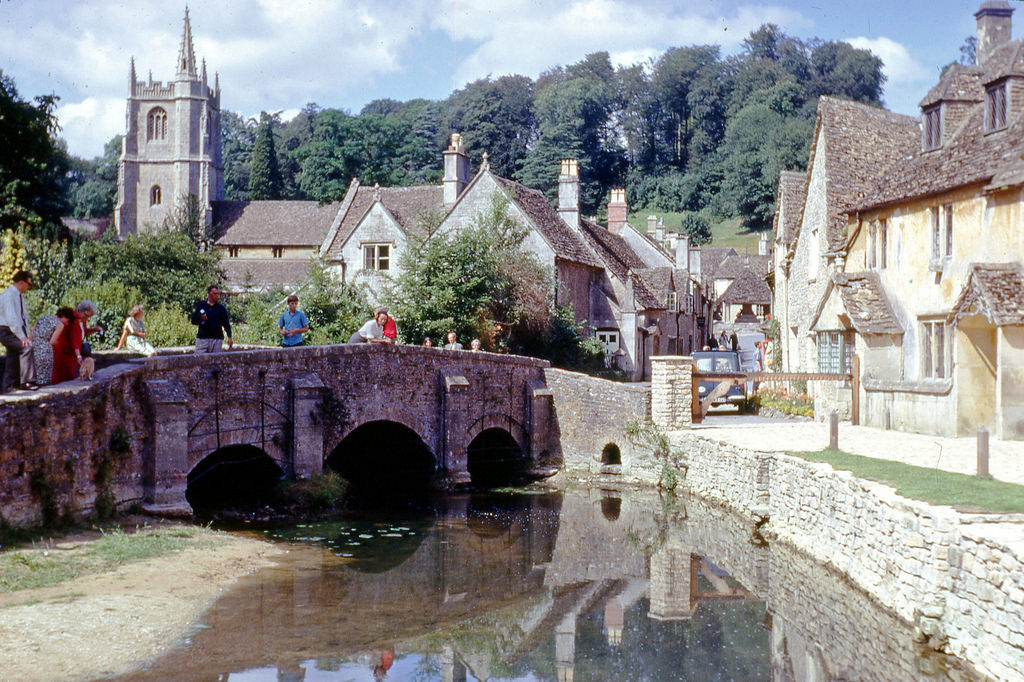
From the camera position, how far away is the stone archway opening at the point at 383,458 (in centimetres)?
2570

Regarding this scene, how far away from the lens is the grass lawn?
9675 centimetres

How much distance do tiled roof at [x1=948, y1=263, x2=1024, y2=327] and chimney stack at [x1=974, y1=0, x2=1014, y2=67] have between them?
809cm

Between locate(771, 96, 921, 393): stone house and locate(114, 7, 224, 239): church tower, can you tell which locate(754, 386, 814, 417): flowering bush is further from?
locate(114, 7, 224, 239): church tower

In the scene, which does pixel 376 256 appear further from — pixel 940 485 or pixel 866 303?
pixel 940 485

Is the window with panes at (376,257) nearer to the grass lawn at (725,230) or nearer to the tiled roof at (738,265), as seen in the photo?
the tiled roof at (738,265)

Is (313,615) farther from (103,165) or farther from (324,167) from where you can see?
(103,165)

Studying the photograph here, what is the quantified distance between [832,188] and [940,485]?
15760 millimetres

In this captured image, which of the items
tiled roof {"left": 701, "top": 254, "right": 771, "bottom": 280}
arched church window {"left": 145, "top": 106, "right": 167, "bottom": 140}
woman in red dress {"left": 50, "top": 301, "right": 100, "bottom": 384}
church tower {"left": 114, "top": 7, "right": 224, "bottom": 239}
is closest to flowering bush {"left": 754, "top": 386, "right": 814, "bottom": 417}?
woman in red dress {"left": 50, "top": 301, "right": 100, "bottom": 384}

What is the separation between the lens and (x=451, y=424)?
80.9 ft

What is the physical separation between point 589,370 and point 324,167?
190 feet

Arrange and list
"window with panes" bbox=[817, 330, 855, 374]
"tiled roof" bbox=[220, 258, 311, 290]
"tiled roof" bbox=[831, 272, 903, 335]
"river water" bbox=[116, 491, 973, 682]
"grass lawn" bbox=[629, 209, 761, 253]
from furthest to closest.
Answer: "grass lawn" bbox=[629, 209, 761, 253] < "tiled roof" bbox=[220, 258, 311, 290] < "window with panes" bbox=[817, 330, 855, 374] < "tiled roof" bbox=[831, 272, 903, 335] < "river water" bbox=[116, 491, 973, 682]

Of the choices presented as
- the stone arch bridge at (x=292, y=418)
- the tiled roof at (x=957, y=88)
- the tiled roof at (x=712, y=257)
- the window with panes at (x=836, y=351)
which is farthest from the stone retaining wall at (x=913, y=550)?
the tiled roof at (x=712, y=257)

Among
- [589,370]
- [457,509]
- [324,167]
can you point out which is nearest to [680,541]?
[457,509]

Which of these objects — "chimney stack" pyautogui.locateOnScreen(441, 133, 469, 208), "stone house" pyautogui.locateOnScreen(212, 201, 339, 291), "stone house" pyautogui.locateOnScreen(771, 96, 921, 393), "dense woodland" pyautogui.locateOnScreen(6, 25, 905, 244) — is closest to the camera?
"stone house" pyautogui.locateOnScreen(771, 96, 921, 393)
